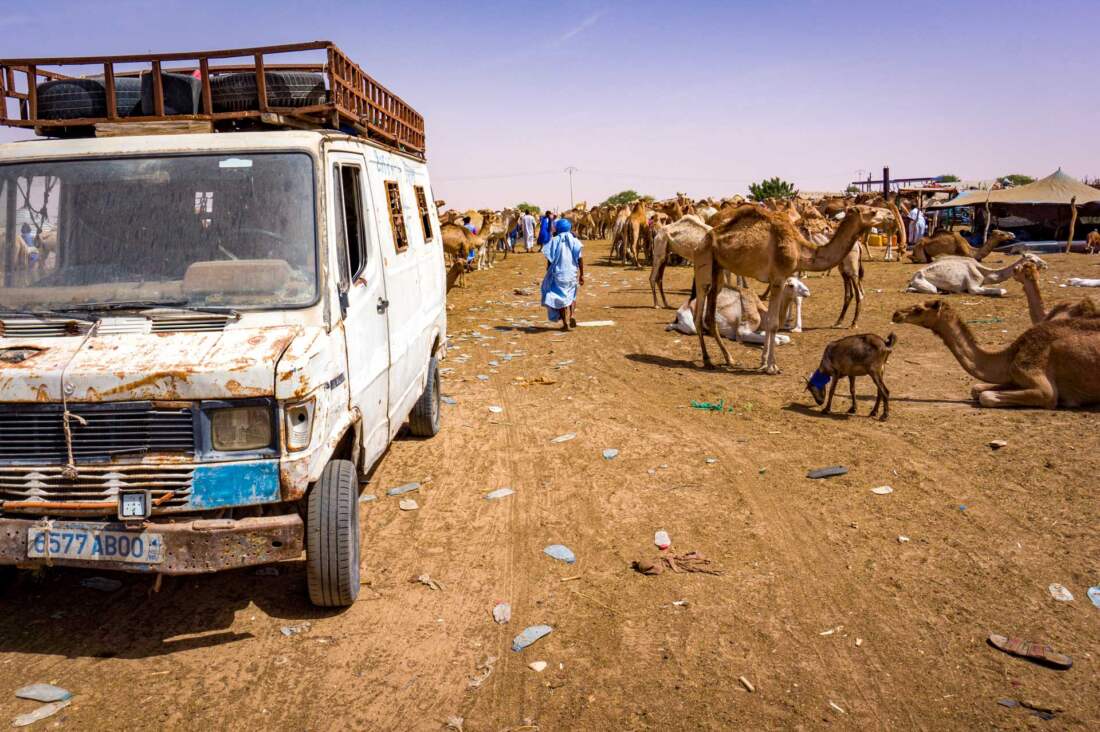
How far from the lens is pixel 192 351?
147 inches

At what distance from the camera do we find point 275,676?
12.5 feet

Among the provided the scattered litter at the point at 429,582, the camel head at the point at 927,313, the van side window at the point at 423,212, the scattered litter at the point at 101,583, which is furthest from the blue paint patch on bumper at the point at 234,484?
the camel head at the point at 927,313

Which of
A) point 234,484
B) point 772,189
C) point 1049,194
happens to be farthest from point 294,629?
point 772,189

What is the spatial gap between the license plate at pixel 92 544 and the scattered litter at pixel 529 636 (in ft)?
5.53

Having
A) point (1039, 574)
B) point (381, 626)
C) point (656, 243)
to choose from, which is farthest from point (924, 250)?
point (381, 626)

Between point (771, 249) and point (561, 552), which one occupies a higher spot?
point (771, 249)

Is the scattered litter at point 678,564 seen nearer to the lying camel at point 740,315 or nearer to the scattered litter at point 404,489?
the scattered litter at point 404,489

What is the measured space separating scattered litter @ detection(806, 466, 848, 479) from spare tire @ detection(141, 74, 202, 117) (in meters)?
5.02

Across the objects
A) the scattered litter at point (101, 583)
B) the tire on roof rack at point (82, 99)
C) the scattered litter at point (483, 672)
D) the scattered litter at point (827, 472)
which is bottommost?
the scattered litter at point (483, 672)

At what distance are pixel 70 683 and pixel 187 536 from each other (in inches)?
35.5

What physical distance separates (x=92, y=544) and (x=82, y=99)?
2.77 m

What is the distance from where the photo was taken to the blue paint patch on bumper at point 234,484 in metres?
3.64

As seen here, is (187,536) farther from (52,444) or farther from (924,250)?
(924,250)

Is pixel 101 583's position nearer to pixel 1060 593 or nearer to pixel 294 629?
pixel 294 629
